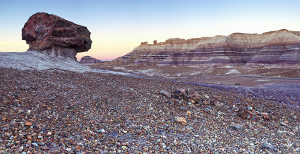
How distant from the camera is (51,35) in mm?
20984

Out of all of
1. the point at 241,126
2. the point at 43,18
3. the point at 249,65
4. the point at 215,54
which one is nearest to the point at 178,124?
the point at 241,126

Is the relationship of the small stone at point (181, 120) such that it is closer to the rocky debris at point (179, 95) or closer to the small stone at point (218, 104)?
the rocky debris at point (179, 95)

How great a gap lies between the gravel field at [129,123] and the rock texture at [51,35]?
43.0 feet

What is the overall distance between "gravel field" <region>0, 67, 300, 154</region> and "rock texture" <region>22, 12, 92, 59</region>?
1309 cm

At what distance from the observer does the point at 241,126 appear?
7785mm

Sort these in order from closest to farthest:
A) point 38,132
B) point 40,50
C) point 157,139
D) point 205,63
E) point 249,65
→ 1. point 38,132
2. point 157,139
3. point 40,50
4. point 249,65
5. point 205,63

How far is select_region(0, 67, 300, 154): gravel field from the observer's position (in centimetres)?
498

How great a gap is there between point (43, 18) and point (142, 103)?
20.1m

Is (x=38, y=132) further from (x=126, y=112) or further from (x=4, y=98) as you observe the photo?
(x=126, y=112)

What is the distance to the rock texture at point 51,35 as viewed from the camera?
2105cm

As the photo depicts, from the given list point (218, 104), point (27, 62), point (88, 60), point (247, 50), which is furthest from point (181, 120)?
point (88, 60)

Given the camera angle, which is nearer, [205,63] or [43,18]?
[43,18]

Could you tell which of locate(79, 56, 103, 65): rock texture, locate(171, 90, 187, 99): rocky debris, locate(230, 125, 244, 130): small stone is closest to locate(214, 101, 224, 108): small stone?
locate(171, 90, 187, 99): rocky debris

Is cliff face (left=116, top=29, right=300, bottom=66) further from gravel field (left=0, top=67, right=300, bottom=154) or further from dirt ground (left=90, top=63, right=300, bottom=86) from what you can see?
gravel field (left=0, top=67, right=300, bottom=154)
